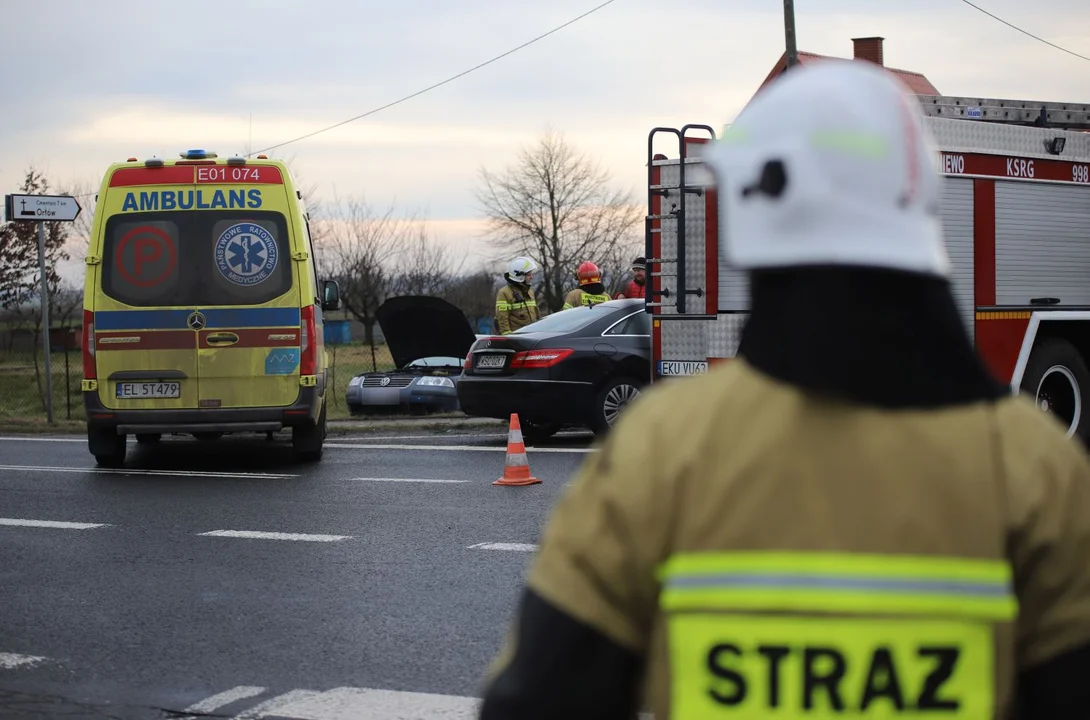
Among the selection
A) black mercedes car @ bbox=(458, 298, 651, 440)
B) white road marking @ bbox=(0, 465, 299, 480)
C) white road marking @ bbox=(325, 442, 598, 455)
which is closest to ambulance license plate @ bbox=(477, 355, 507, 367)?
black mercedes car @ bbox=(458, 298, 651, 440)

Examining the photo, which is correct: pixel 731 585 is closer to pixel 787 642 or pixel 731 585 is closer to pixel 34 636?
pixel 787 642

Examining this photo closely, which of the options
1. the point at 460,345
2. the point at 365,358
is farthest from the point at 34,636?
the point at 365,358

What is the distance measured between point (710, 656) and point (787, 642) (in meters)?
0.08

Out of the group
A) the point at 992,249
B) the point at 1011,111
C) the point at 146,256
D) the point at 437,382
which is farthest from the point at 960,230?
the point at 437,382

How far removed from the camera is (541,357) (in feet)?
43.7

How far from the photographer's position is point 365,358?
134 feet

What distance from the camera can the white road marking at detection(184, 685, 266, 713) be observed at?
16.9ft

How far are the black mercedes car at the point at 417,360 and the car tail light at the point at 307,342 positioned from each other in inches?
203

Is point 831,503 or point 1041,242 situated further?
point 1041,242

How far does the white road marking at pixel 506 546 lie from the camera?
796 centimetres

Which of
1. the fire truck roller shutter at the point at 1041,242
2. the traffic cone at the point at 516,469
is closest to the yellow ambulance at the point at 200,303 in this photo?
the traffic cone at the point at 516,469

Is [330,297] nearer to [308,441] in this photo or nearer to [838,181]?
[308,441]

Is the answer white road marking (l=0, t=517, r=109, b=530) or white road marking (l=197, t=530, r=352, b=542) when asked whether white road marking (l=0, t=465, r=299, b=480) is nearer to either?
white road marking (l=0, t=517, r=109, b=530)

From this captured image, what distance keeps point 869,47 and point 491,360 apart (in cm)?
695
